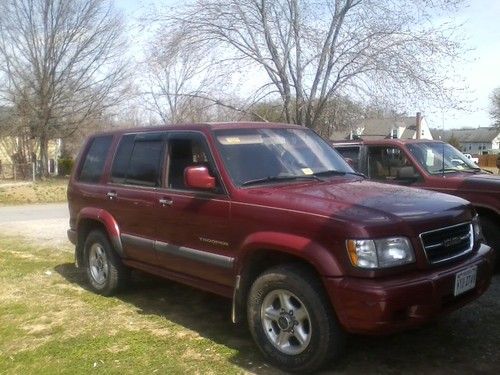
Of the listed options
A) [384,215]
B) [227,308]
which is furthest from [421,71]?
[384,215]

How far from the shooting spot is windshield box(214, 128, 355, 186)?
15.2 ft

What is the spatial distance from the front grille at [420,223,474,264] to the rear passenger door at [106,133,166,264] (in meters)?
2.57

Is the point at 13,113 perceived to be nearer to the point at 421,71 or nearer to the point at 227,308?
the point at 421,71

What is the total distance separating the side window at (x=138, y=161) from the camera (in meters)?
5.43

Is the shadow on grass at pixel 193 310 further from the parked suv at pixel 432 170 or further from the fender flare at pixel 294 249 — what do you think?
the parked suv at pixel 432 170

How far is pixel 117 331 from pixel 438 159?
4.82 metres

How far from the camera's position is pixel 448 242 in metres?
3.98

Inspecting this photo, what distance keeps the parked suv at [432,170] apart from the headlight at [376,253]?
3392 millimetres

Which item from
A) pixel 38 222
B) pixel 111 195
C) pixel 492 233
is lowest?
pixel 38 222

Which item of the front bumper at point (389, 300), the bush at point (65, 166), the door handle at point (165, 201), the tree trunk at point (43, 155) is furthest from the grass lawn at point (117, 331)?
the bush at point (65, 166)

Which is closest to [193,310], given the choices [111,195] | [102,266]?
[102,266]

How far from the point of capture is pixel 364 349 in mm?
4363

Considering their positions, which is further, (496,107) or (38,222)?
(496,107)

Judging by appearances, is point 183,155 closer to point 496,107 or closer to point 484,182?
point 484,182
